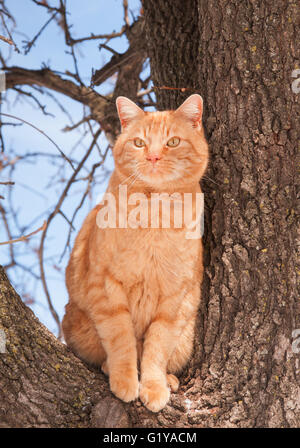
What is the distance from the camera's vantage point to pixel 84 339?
2646mm

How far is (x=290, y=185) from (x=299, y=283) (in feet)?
1.59

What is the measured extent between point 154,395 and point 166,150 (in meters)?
1.23

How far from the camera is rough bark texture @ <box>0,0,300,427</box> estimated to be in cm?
215

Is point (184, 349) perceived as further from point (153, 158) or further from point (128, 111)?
point (128, 111)

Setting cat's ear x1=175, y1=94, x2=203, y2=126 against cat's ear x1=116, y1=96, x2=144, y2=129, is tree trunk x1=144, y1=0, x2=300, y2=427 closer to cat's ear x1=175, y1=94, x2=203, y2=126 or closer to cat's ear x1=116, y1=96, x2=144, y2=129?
cat's ear x1=175, y1=94, x2=203, y2=126

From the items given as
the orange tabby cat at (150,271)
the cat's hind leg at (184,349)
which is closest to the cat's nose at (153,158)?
the orange tabby cat at (150,271)

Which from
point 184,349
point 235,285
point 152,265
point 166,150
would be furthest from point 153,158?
point 184,349

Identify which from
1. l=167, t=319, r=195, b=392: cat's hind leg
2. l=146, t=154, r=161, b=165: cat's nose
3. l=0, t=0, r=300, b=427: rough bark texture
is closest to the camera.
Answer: l=0, t=0, r=300, b=427: rough bark texture

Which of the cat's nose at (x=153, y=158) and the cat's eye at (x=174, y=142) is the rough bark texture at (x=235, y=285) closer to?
the cat's eye at (x=174, y=142)

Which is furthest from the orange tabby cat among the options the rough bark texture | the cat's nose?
the rough bark texture

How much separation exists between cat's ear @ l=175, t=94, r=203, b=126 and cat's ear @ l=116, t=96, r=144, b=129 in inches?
9.8

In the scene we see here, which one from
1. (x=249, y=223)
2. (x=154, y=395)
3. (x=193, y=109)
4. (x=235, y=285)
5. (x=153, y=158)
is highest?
(x=193, y=109)

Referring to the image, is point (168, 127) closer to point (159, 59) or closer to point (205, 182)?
point (205, 182)
